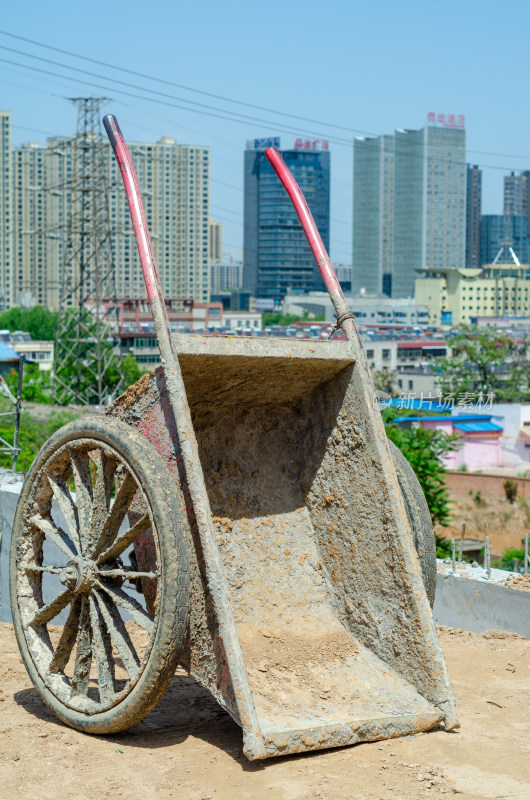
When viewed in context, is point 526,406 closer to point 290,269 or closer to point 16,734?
point 16,734

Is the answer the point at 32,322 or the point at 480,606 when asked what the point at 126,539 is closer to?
the point at 480,606

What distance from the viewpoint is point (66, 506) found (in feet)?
17.1

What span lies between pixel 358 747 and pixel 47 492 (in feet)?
6.46

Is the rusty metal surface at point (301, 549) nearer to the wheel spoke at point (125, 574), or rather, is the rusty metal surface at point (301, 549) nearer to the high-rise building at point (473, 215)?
the wheel spoke at point (125, 574)

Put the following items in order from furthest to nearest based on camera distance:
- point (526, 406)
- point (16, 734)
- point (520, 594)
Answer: point (526, 406)
point (520, 594)
point (16, 734)

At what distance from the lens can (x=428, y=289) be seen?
122500 mm

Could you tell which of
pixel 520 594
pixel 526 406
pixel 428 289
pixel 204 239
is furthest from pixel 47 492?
pixel 428 289

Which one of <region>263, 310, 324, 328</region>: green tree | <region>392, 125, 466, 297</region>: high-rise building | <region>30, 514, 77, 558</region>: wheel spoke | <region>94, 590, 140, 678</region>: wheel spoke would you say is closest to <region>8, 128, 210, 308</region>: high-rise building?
<region>263, 310, 324, 328</region>: green tree

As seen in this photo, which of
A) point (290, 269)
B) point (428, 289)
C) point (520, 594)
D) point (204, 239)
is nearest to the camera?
point (520, 594)

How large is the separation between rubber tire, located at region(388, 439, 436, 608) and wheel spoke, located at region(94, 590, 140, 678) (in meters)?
1.50

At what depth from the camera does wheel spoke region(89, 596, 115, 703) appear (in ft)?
15.6

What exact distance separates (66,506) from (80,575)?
42 cm

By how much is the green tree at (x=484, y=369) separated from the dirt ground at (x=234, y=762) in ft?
129

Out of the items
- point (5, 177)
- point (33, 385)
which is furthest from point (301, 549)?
point (5, 177)
